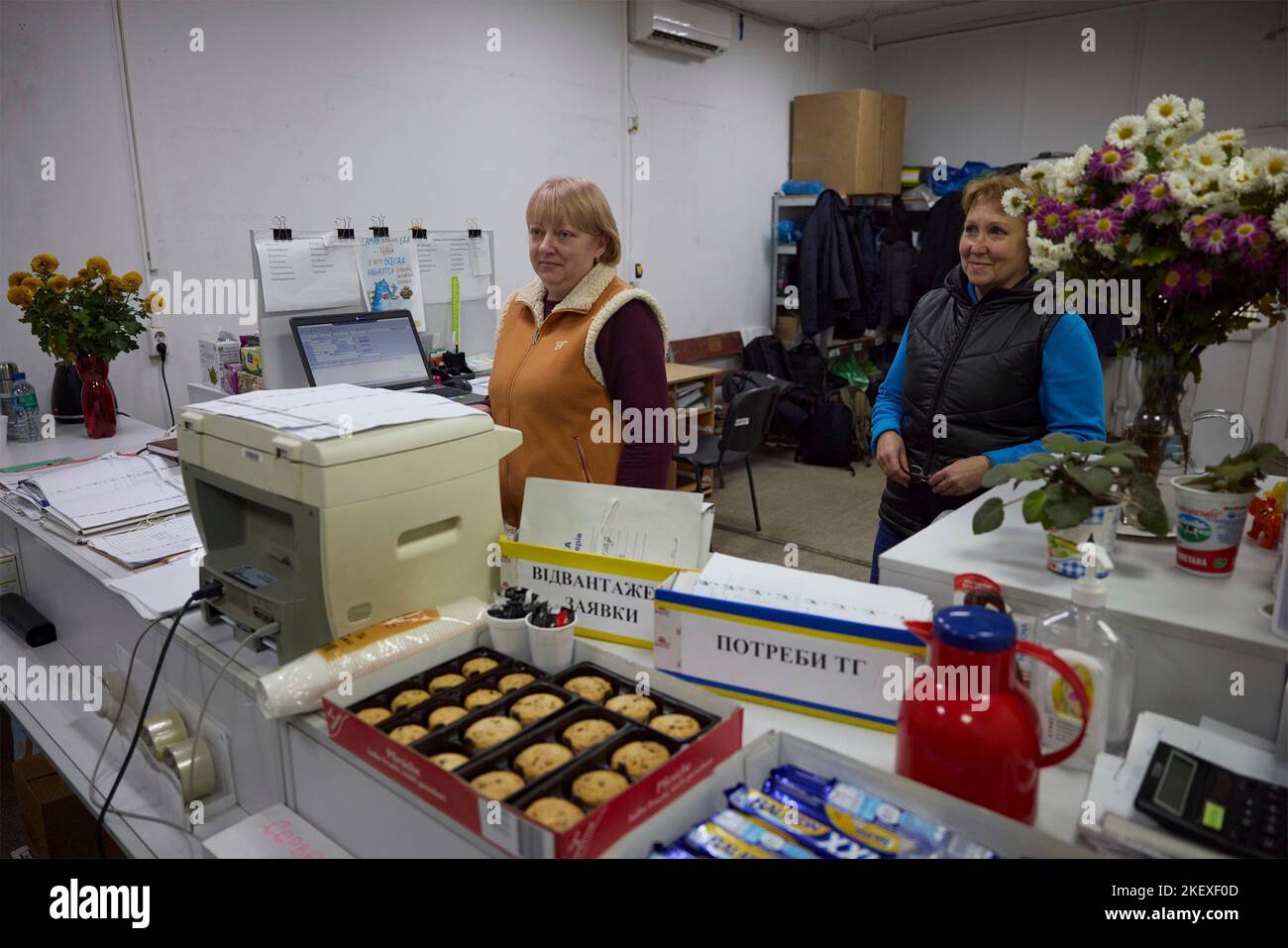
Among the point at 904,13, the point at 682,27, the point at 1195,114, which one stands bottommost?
the point at 1195,114

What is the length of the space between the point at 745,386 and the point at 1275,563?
427 centimetres

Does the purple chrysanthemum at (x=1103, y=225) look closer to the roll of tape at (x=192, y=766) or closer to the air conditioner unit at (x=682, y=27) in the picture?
the roll of tape at (x=192, y=766)

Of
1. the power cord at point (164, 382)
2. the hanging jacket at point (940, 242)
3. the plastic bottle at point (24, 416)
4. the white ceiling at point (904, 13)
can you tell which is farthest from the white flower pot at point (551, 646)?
the hanging jacket at point (940, 242)

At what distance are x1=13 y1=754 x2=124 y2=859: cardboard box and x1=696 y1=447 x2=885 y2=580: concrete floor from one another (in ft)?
9.23

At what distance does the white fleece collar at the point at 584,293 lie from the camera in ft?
6.49

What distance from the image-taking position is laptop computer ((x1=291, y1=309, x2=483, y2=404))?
Result: 10.00 ft

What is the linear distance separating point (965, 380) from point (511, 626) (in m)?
1.24

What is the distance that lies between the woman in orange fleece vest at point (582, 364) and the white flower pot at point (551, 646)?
2.57 ft

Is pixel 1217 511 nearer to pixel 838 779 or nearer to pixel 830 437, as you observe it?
pixel 838 779

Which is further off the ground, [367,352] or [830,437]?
[367,352]

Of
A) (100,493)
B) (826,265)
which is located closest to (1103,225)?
(100,493)

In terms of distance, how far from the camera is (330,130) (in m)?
3.78

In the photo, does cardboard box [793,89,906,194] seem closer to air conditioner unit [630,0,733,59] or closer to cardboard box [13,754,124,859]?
air conditioner unit [630,0,733,59]
